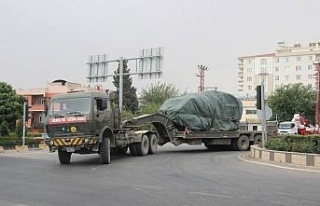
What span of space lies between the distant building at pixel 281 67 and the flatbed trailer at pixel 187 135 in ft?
283

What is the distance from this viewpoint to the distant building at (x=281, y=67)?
388 ft

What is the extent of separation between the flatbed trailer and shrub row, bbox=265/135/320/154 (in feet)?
20.7

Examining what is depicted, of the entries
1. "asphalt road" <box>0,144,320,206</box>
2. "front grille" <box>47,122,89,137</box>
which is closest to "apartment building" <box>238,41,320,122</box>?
"front grille" <box>47,122,89,137</box>

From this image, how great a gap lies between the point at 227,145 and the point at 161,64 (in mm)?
13693

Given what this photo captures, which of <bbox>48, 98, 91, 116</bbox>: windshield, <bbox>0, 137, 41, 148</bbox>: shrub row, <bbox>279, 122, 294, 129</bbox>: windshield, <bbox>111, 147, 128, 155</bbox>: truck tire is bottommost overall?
<bbox>0, 137, 41, 148</bbox>: shrub row

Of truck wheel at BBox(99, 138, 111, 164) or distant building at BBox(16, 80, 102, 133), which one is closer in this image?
truck wheel at BBox(99, 138, 111, 164)

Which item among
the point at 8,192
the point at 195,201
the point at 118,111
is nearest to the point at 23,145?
the point at 118,111

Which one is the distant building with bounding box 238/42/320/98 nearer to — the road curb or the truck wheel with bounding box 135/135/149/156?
the truck wheel with bounding box 135/135/149/156

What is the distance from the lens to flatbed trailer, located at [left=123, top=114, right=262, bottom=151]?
80.9ft

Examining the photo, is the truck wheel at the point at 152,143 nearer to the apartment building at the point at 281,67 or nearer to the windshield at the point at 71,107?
the windshield at the point at 71,107

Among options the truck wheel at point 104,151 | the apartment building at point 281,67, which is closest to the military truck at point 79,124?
the truck wheel at point 104,151

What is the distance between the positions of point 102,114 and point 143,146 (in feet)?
17.3

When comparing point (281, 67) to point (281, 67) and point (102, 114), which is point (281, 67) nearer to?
point (281, 67)

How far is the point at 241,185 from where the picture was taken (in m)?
11.8
